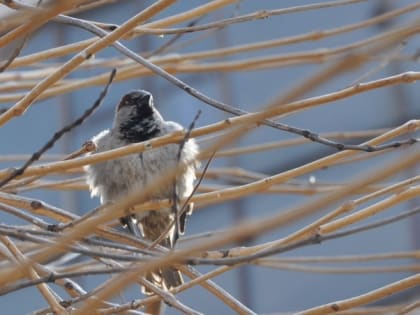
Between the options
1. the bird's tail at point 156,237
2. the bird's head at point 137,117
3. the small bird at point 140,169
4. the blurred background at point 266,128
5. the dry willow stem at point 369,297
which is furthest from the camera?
the blurred background at point 266,128

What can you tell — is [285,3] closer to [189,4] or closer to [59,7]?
[189,4]

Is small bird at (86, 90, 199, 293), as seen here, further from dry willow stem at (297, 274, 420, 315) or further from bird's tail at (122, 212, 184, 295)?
dry willow stem at (297, 274, 420, 315)

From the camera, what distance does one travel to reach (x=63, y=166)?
2.25m

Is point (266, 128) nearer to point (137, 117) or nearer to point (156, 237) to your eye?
point (137, 117)

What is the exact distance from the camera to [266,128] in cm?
729

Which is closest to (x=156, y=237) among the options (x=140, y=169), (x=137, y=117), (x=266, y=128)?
(x=140, y=169)

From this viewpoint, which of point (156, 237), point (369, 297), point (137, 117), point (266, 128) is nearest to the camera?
point (369, 297)

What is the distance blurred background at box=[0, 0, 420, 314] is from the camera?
7.51 m

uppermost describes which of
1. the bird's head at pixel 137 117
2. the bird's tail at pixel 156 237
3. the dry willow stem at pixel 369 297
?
the bird's head at pixel 137 117

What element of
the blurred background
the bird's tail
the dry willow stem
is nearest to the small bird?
the bird's tail

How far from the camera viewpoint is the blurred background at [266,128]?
7.51m

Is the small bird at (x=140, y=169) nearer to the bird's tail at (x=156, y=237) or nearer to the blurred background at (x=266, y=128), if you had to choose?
the bird's tail at (x=156, y=237)

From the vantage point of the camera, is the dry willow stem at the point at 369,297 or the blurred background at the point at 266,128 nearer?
the dry willow stem at the point at 369,297

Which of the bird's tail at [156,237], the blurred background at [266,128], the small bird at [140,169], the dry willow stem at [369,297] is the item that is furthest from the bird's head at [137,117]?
the dry willow stem at [369,297]
